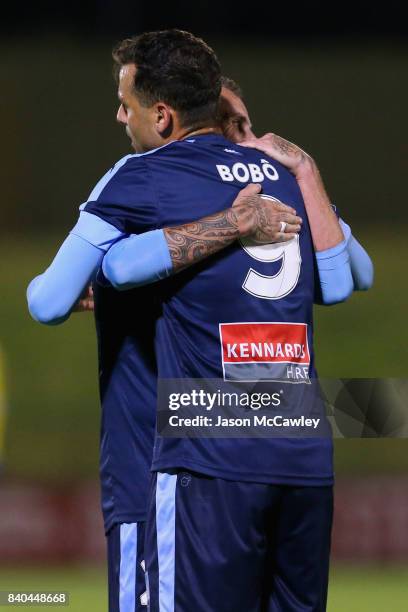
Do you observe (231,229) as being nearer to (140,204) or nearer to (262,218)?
(262,218)

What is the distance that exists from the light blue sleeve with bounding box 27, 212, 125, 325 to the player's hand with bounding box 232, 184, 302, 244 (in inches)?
11.2

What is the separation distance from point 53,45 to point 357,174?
423 centimetres

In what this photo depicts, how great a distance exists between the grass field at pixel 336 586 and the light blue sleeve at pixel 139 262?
5089mm

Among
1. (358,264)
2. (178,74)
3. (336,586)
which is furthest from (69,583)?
(178,74)

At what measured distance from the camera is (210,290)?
8.88 ft

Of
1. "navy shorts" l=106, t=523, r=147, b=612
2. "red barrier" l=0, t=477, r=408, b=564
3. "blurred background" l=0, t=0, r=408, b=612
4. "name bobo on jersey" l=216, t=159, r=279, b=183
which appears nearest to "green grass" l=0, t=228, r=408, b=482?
"blurred background" l=0, t=0, r=408, b=612

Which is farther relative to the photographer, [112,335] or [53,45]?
[53,45]

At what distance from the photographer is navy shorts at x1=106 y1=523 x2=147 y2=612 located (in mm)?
2914

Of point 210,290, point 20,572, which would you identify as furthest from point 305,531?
point 20,572

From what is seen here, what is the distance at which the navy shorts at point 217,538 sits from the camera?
8.53 feet

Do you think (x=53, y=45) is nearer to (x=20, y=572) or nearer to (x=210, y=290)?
(x=20, y=572)

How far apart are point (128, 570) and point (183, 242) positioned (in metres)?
0.82

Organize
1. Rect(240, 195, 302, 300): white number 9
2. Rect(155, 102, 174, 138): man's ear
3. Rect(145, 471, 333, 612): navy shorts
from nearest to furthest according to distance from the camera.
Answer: Rect(145, 471, 333, 612): navy shorts, Rect(240, 195, 302, 300): white number 9, Rect(155, 102, 174, 138): man's ear

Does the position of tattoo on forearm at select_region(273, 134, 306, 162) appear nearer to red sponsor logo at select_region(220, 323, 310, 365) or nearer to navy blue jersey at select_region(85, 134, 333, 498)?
navy blue jersey at select_region(85, 134, 333, 498)
